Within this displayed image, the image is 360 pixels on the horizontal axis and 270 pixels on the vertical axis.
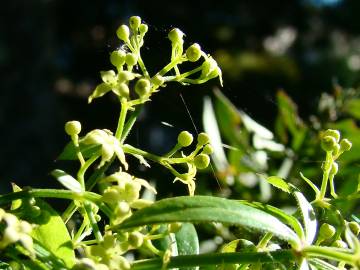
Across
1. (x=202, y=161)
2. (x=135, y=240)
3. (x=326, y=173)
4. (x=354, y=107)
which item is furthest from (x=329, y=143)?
(x=354, y=107)

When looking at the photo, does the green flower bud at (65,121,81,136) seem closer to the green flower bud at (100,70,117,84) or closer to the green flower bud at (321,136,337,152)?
the green flower bud at (100,70,117,84)

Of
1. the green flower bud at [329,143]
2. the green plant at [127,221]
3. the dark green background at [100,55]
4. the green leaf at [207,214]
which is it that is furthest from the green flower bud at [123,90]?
the dark green background at [100,55]

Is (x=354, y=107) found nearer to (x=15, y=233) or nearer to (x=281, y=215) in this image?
(x=281, y=215)

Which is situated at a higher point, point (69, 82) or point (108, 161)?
point (108, 161)

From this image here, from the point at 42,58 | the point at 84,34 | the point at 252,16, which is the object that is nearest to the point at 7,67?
the point at 42,58

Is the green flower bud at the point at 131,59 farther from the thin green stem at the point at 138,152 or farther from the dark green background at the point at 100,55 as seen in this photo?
the dark green background at the point at 100,55

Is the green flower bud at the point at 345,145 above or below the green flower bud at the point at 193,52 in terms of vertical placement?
below

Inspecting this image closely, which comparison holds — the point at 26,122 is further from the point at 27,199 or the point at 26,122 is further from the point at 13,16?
the point at 27,199
